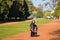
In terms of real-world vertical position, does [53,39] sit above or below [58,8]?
below

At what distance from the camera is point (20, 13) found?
87250mm

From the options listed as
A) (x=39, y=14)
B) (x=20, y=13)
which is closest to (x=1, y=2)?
(x=20, y=13)

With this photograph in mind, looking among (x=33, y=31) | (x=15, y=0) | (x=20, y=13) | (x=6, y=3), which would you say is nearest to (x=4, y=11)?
(x=6, y=3)

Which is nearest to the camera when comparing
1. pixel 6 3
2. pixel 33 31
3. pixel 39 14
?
pixel 33 31

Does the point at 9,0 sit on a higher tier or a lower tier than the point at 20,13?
higher

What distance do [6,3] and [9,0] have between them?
7.74 feet

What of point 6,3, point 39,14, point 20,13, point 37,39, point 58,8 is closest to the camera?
point 37,39

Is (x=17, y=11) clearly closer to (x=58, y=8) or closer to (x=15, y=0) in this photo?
(x=15, y=0)

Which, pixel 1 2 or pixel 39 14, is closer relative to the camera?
pixel 1 2

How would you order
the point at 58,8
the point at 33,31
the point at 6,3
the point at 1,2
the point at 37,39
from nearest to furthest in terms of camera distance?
the point at 37,39
the point at 33,31
the point at 58,8
the point at 1,2
the point at 6,3

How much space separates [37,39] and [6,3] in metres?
50.0

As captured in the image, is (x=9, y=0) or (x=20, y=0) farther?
(x=20, y=0)

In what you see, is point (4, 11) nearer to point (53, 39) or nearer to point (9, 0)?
point (9, 0)

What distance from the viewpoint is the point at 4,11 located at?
6569cm
